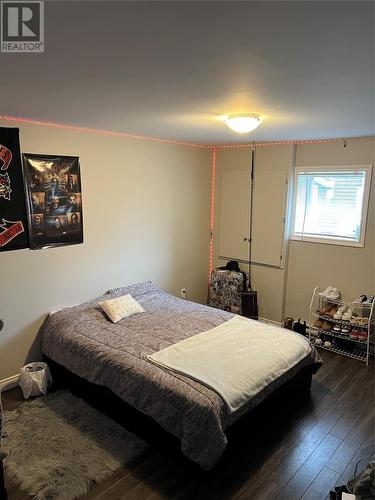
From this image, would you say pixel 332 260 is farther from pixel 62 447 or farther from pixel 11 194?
pixel 11 194

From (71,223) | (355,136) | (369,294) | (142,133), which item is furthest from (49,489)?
(355,136)

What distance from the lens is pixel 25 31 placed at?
4.30 ft

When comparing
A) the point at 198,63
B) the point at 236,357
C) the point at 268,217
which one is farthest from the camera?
the point at 268,217

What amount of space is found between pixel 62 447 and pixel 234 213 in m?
3.46

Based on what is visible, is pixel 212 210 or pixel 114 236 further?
pixel 212 210

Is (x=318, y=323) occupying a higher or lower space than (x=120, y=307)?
lower

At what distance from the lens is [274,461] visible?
2.51 m

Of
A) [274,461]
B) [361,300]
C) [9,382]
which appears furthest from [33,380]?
[361,300]

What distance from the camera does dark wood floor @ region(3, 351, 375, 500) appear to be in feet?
7.36

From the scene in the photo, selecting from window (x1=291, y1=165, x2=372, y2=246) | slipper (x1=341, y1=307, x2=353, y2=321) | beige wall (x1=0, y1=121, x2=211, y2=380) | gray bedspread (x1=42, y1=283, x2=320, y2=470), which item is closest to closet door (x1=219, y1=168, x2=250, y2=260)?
beige wall (x1=0, y1=121, x2=211, y2=380)

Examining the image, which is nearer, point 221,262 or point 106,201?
point 106,201

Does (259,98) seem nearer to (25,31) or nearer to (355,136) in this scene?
(25,31)

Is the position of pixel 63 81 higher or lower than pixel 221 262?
higher

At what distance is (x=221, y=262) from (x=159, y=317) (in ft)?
6.22
